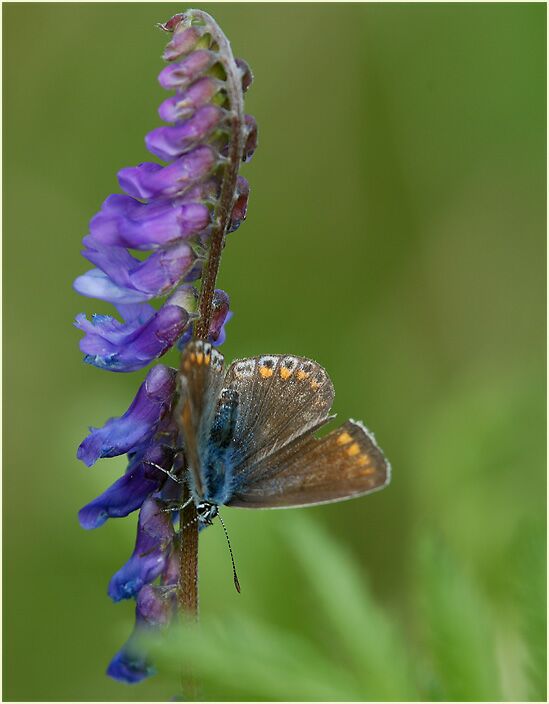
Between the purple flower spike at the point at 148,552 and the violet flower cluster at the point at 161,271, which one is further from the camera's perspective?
the purple flower spike at the point at 148,552

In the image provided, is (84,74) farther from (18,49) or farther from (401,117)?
(401,117)

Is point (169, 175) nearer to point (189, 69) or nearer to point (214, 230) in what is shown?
point (214, 230)

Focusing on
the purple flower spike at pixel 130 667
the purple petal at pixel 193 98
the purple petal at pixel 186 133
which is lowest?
the purple flower spike at pixel 130 667

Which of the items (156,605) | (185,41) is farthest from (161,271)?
(156,605)

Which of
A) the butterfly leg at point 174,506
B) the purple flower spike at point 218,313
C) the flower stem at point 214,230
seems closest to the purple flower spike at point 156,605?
the flower stem at point 214,230

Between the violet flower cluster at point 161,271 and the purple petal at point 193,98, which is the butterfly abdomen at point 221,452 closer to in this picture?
the violet flower cluster at point 161,271

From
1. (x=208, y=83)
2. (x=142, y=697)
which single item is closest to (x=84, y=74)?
(x=142, y=697)

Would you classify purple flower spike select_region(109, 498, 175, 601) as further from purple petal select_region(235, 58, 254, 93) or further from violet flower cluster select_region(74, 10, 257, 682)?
purple petal select_region(235, 58, 254, 93)

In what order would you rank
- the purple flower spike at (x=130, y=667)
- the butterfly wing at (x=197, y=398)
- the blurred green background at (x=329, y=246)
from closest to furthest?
the butterfly wing at (x=197, y=398) → the purple flower spike at (x=130, y=667) → the blurred green background at (x=329, y=246)
